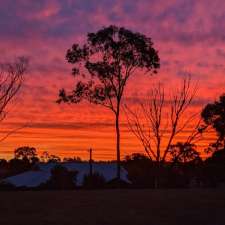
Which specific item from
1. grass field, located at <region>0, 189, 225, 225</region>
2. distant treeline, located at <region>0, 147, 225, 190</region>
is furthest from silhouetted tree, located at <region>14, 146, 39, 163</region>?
grass field, located at <region>0, 189, 225, 225</region>

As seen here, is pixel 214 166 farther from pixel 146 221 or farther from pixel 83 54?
pixel 146 221

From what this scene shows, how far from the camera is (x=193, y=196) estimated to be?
3369 cm

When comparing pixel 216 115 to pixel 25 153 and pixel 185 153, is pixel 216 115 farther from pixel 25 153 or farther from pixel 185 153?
pixel 25 153

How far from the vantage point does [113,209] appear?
26672 mm

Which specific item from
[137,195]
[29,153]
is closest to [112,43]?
[137,195]

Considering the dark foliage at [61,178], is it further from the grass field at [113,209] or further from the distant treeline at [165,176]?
the grass field at [113,209]

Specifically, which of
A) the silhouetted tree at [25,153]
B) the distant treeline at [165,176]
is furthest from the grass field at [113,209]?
the silhouetted tree at [25,153]

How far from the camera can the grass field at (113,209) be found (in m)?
23.1

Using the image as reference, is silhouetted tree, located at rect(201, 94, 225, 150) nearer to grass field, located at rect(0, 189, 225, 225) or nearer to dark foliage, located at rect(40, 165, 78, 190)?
dark foliage, located at rect(40, 165, 78, 190)

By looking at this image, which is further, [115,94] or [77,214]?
[115,94]

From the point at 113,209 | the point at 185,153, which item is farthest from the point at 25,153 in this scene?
the point at 113,209

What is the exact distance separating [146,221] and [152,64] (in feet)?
104

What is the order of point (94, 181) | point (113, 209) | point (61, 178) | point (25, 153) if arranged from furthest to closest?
point (25, 153) < point (61, 178) < point (94, 181) < point (113, 209)

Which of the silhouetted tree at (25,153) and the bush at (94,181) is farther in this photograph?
the silhouetted tree at (25,153)
